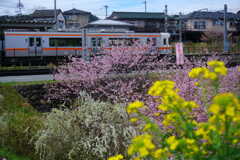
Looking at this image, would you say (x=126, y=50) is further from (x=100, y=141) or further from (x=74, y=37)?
(x=74, y=37)

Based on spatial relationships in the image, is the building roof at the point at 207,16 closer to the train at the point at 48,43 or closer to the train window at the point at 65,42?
the train at the point at 48,43

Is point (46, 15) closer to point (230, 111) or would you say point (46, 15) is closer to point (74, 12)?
point (74, 12)

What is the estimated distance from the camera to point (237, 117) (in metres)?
1.83

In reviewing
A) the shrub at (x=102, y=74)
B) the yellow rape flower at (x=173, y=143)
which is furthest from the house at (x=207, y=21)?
the yellow rape flower at (x=173, y=143)

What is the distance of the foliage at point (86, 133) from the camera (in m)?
4.62

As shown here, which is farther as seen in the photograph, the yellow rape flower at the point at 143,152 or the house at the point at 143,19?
the house at the point at 143,19

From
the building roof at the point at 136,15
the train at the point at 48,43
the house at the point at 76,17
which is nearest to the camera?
the train at the point at 48,43

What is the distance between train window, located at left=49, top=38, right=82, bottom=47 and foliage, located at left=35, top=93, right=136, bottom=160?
19647 mm

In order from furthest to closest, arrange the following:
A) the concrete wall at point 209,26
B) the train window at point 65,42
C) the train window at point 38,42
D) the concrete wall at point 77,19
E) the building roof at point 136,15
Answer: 1. the concrete wall at point 77,19
2. the building roof at point 136,15
3. the concrete wall at point 209,26
4. the train window at point 65,42
5. the train window at point 38,42

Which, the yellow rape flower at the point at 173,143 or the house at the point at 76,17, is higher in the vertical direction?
the house at the point at 76,17

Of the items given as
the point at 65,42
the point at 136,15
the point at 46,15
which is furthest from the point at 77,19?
the point at 65,42

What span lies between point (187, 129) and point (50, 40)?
22762 millimetres

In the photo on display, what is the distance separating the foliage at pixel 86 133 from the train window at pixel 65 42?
1965cm

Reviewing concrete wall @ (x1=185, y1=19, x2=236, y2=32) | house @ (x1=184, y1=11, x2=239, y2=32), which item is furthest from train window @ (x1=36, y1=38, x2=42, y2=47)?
house @ (x1=184, y1=11, x2=239, y2=32)
